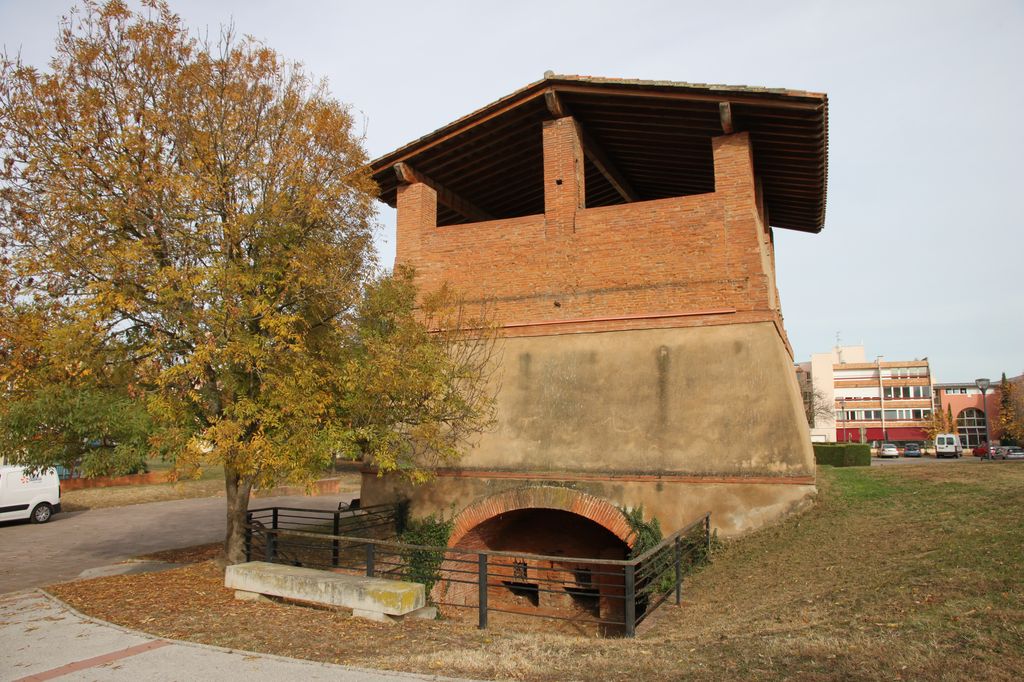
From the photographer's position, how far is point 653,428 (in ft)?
36.7

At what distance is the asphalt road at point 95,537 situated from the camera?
13391 mm

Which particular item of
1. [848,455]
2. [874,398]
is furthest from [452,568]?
[874,398]

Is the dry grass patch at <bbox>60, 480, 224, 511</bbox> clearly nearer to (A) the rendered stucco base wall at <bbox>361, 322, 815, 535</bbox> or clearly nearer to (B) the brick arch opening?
(B) the brick arch opening

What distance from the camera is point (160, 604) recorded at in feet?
28.1

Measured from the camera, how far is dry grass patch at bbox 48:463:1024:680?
17.1 ft


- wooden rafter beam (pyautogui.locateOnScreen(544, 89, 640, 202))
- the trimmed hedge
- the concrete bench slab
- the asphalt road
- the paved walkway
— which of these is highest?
wooden rafter beam (pyautogui.locateOnScreen(544, 89, 640, 202))

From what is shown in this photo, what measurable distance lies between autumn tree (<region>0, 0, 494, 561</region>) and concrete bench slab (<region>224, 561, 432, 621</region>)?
4.11 feet

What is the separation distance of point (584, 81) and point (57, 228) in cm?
866

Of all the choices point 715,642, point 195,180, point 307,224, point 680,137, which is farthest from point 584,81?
point 715,642

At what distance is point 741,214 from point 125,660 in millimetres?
10420

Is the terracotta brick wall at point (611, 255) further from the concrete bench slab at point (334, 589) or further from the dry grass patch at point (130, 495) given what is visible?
the dry grass patch at point (130, 495)

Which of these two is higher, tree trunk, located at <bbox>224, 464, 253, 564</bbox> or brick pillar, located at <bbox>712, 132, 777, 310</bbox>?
brick pillar, located at <bbox>712, 132, 777, 310</bbox>

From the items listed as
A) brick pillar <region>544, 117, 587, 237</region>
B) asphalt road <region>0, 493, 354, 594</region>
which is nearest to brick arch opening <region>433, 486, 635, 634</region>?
brick pillar <region>544, 117, 587, 237</region>

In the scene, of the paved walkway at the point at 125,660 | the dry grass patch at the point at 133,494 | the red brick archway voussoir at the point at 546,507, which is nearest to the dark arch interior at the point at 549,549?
the red brick archway voussoir at the point at 546,507
